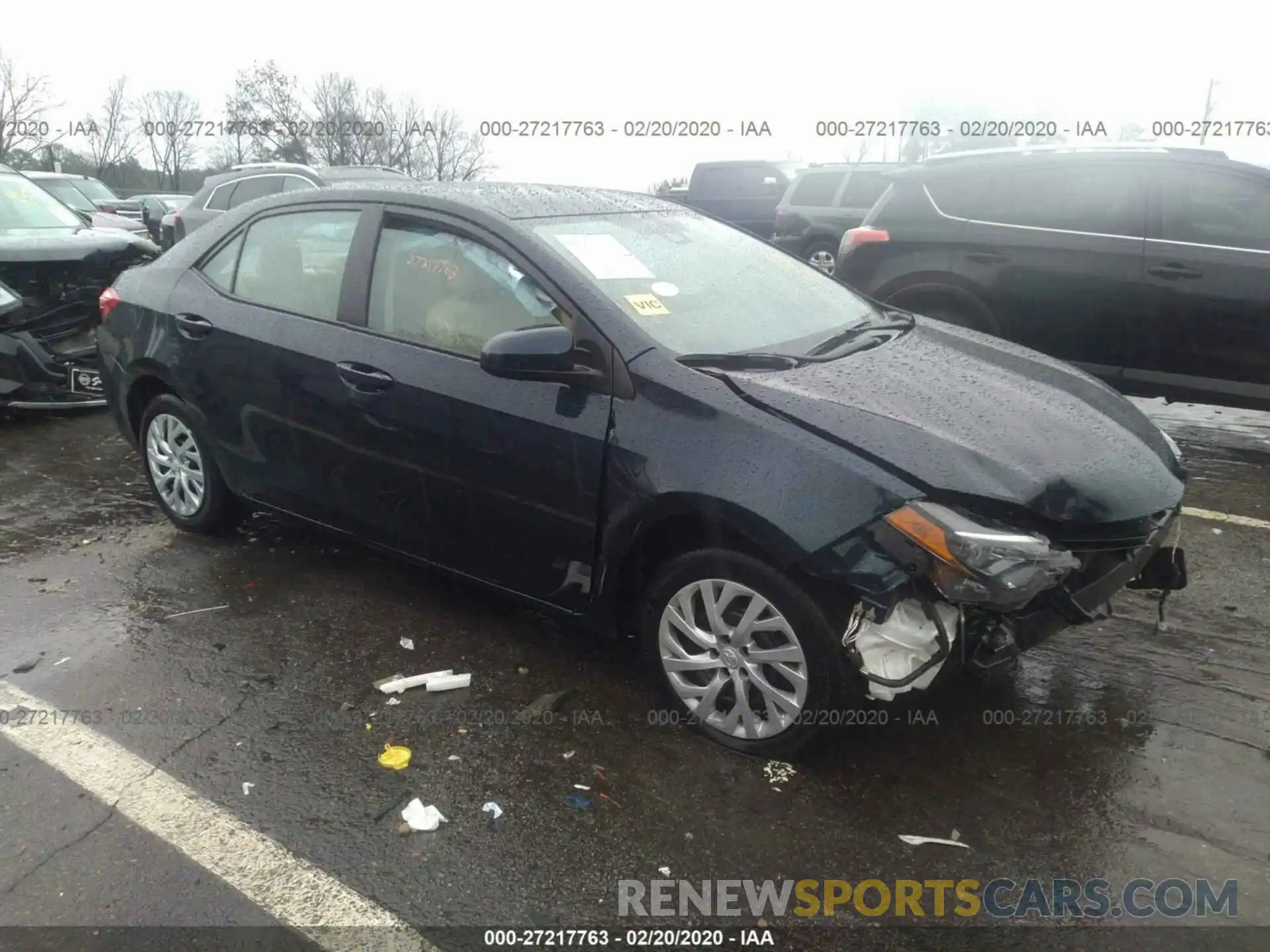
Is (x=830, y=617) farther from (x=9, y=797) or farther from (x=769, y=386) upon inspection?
(x=9, y=797)

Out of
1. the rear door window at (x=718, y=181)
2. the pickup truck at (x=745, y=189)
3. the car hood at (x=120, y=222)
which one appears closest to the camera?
the car hood at (x=120, y=222)

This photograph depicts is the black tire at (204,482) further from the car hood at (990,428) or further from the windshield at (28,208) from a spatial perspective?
the windshield at (28,208)

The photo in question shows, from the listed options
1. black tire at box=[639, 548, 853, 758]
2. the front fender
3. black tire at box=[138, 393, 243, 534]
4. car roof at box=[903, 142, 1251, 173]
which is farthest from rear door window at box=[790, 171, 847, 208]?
black tire at box=[639, 548, 853, 758]

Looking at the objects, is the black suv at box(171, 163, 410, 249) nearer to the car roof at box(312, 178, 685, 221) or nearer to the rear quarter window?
the rear quarter window

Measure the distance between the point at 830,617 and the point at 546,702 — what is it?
1.11 metres

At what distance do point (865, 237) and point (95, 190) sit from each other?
20.0 metres

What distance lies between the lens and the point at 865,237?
6.88m

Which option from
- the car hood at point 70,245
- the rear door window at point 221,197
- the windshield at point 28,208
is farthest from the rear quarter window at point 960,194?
the rear door window at point 221,197

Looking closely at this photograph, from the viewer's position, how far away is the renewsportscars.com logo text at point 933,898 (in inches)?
96.7

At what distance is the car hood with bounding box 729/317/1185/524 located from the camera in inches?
107

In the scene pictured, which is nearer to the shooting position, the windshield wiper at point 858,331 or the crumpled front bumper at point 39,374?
the windshield wiper at point 858,331

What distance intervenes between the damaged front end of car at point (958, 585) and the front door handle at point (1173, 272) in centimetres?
356

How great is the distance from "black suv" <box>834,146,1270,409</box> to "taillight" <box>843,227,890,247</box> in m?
0.02

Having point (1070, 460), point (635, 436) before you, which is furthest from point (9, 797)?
point (1070, 460)
